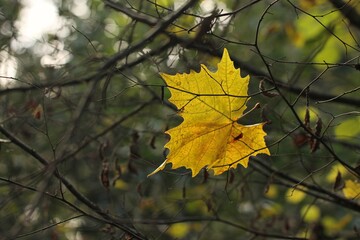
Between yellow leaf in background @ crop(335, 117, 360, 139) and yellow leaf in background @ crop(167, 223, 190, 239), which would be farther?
yellow leaf in background @ crop(167, 223, 190, 239)

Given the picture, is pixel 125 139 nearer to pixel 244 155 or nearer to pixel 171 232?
pixel 244 155

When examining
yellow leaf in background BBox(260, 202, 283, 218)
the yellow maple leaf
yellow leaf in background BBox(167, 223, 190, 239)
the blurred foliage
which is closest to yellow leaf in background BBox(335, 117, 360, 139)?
the blurred foliage

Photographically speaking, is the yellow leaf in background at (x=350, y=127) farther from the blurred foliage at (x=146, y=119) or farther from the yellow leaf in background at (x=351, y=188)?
the yellow leaf in background at (x=351, y=188)

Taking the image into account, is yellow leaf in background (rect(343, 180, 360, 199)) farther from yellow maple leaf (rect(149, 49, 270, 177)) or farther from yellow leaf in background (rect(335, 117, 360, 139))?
yellow leaf in background (rect(335, 117, 360, 139))

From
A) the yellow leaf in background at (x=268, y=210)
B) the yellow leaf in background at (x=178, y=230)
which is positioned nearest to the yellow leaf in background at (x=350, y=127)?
the yellow leaf in background at (x=268, y=210)

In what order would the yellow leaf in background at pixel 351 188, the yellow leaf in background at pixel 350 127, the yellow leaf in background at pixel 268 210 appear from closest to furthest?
the yellow leaf in background at pixel 351 188 → the yellow leaf in background at pixel 350 127 → the yellow leaf in background at pixel 268 210

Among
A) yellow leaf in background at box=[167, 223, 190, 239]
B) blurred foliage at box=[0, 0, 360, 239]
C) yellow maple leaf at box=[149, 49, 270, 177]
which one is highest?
yellow leaf in background at box=[167, 223, 190, 239]

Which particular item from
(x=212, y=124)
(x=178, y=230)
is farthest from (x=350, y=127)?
(x=178, y=230)
